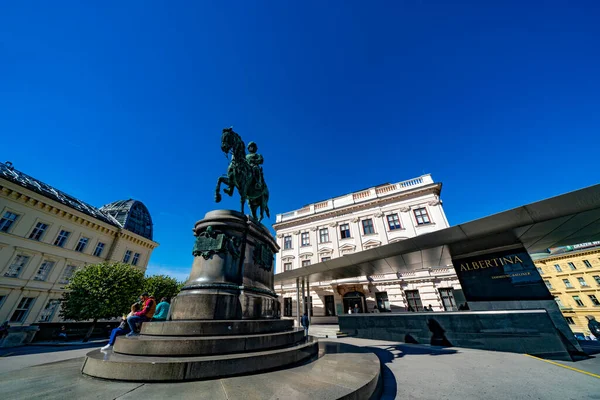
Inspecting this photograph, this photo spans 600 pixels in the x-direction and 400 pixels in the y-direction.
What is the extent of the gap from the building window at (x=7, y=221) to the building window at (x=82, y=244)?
221 inches

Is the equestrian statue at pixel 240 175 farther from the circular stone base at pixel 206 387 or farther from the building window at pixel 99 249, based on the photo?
the building window at pixel 99 249

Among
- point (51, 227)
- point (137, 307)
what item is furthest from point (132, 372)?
point (51, 227)

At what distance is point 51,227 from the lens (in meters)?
22.2

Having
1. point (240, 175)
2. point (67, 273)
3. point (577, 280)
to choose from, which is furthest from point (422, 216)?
point (67, 273)

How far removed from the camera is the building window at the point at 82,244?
24202 millimetres

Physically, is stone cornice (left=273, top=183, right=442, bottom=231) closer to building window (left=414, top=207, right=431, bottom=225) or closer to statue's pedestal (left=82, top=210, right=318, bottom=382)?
building window (left=414, top=207, right=431, bottom=225)

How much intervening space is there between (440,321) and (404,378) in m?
6.32

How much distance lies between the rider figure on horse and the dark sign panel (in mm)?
10068

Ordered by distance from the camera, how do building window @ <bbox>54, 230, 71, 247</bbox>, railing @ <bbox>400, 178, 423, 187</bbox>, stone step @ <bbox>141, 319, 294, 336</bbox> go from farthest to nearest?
railing @ <bbox>400, 178, 423, 187</bbox> < building window @ <bbox>54, 230, 71, 247</bbox> < stone step @ <bbox>141, 319, 294, 336</bbox>

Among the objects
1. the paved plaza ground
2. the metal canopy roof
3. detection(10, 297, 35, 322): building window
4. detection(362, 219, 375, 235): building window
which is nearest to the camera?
the paved plaza ground

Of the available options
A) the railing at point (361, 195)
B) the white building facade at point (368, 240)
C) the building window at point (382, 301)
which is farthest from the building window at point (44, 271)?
the railing at point (361, 195)

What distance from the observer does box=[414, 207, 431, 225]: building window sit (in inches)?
883

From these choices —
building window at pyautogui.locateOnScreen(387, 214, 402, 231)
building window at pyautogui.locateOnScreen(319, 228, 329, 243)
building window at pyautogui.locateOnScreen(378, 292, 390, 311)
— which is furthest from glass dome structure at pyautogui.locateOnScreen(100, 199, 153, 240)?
building window at pyautogui.locateOnScreen(387, 214, 402, 231)

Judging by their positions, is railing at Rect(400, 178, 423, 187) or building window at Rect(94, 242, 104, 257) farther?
building window at Rect(94, 242, 104, 257)
